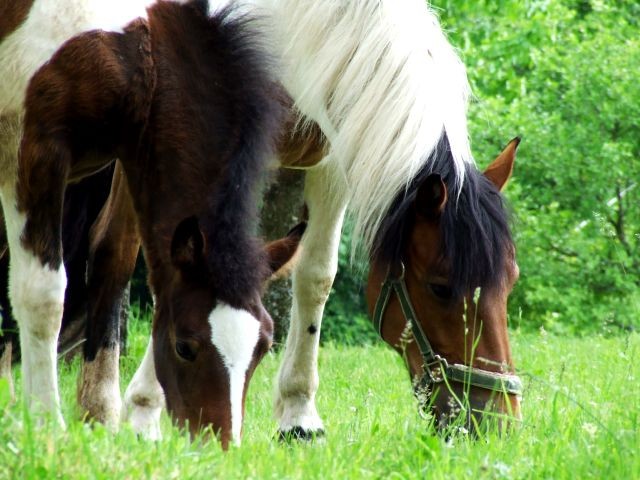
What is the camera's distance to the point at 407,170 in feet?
15.4

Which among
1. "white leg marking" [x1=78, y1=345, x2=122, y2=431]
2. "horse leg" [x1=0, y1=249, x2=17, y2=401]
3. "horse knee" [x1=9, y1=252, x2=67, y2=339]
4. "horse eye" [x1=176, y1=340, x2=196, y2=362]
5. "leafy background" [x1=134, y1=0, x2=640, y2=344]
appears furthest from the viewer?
"leafy background" [x1=134, y1=0, x2=640, y2=344]

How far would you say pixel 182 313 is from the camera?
4.15m

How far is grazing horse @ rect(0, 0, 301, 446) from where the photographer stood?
4.13 m

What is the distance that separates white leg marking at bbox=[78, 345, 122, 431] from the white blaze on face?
173 centimetres

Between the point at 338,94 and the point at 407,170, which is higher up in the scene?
the point at 338,94

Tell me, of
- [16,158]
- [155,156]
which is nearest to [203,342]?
[155,156]

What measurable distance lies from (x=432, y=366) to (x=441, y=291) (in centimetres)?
31

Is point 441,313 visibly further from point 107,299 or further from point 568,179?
point 568,179

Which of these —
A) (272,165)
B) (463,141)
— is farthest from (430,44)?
(272,165)

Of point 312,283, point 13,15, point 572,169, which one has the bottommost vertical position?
point 572,169

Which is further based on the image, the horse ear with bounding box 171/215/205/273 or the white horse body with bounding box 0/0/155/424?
the white horse body with bounding box 0/0/155/424

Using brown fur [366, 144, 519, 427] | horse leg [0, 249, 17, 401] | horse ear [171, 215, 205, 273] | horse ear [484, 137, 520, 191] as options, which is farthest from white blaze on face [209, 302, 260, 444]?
horse leg [0, 249, 17, 401]

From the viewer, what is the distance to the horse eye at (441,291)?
4.54 meters

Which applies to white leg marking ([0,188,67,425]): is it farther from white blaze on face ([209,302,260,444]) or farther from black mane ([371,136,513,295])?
black mane ([371,136,513,295])
